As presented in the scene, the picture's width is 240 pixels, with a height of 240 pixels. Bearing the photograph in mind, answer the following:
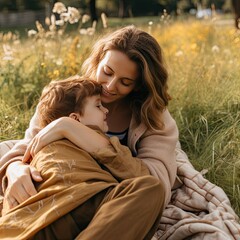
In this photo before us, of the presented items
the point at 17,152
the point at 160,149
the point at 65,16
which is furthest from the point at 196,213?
the point at 65,16

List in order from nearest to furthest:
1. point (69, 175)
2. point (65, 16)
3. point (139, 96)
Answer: point (69, 175)
point (139, 96)
point (65, 16)

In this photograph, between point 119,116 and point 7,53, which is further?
point 7,53

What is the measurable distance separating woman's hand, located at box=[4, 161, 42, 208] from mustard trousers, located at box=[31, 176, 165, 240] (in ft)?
0.91

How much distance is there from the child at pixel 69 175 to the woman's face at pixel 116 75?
0.10 metres

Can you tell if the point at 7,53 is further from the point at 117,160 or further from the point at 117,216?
the point at 117,216

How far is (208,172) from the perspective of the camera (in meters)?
3.88

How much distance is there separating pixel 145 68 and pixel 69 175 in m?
0.83

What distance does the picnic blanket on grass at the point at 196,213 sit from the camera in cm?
300

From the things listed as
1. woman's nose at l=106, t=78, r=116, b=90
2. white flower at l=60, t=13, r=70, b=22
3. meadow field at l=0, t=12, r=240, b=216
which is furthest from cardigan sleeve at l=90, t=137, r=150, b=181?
white flower at l=60, t=13, r=70, b=22

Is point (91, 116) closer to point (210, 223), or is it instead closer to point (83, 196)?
point (83, 196)

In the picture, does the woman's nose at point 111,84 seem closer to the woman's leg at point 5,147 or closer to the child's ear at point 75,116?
the child's ear at point 75,116

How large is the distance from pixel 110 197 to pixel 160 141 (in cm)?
85

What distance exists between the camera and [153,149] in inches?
130

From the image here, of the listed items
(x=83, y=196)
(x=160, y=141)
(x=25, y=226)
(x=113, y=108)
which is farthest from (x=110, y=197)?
(x=113, y=108)
